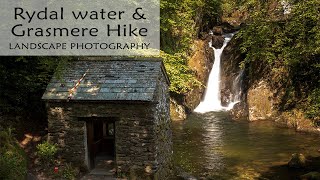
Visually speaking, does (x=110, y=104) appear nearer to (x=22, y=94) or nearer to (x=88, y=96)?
(x=88, y=96)

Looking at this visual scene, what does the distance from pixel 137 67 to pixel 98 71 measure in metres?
1.31

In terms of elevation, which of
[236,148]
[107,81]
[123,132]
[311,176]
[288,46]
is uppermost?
[288,46]

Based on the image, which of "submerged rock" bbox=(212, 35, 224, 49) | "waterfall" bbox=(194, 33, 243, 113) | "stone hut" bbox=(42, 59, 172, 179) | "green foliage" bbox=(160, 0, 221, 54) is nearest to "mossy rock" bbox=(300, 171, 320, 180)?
"stone hut" bbox=(42, 59, 172, 179)

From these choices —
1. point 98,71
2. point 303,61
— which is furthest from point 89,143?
point 303,61

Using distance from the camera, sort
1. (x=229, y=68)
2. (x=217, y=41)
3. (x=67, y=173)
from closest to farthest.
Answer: (x=67, y=173)
(x=229, y=68)
(x=217, y=41)

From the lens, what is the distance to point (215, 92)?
111 ft

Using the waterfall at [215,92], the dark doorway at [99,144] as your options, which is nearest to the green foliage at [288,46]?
the waterfall at [215,92]

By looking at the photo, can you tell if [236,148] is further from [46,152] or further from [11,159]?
[11,159]

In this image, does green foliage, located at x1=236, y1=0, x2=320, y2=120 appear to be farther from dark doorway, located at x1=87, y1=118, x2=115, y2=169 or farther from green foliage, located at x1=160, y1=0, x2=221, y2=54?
dark doorway, located at x1=87, y1=118, x2=115, y2=169

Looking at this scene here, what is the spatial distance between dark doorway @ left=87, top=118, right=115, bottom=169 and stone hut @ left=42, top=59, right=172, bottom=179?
0.17 feet

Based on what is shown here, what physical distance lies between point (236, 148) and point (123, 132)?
10179 mm

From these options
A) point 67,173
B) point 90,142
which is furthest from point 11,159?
point 90,142

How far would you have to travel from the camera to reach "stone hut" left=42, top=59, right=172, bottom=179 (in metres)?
11.1

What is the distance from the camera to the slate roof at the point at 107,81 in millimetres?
11156
